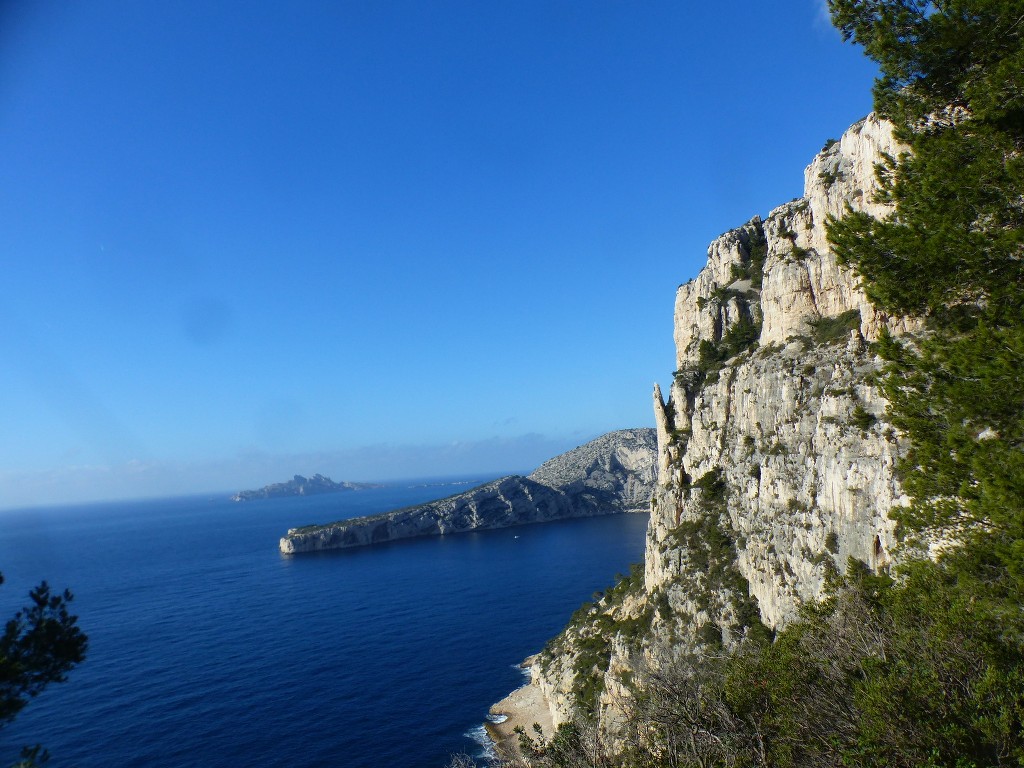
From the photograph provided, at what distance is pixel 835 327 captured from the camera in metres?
46.5

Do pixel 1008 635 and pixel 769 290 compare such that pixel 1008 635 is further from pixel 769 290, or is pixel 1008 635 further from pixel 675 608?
pixel 769 290

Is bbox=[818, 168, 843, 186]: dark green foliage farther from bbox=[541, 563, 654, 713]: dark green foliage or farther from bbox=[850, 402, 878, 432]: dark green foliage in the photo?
bbox=[541, 563, 654, 713]: dark green foliage

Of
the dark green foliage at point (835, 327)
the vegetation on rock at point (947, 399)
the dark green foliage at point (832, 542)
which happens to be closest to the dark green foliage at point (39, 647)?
the vegetation on rock at point (947, 399)

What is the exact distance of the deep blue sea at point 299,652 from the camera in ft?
161

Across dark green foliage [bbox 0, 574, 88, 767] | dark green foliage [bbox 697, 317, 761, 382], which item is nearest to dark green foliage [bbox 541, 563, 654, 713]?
dark green foliage [bbox 697, 317, 761, 382]

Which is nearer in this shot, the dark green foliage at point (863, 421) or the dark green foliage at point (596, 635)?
the dark green foliage at point (863, 421)

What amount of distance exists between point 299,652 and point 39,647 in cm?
6572

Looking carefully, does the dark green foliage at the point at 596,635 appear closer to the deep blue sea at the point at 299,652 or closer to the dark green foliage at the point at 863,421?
the deep blue sea at the point at 299,652

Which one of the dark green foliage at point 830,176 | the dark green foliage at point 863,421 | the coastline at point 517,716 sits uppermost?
the dark green foliage at point 830,176

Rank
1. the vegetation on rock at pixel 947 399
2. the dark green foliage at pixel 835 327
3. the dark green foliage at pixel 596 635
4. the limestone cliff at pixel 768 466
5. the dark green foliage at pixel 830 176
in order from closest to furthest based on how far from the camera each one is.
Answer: the vegetation on rock at pixel 947 399
the limestone cliff at pixel 768 466
the dark green foliage at pixel 835 327
the dark green foliage at pixel 596 635
the dark green foliage at pixel 830 176

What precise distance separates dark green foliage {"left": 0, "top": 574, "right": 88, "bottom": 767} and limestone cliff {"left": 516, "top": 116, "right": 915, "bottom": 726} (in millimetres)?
33352

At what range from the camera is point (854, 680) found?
16047 mm

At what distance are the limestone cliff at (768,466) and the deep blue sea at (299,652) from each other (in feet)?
45.6

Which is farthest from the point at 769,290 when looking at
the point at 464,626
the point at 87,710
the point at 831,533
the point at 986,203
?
the point at 87,710
